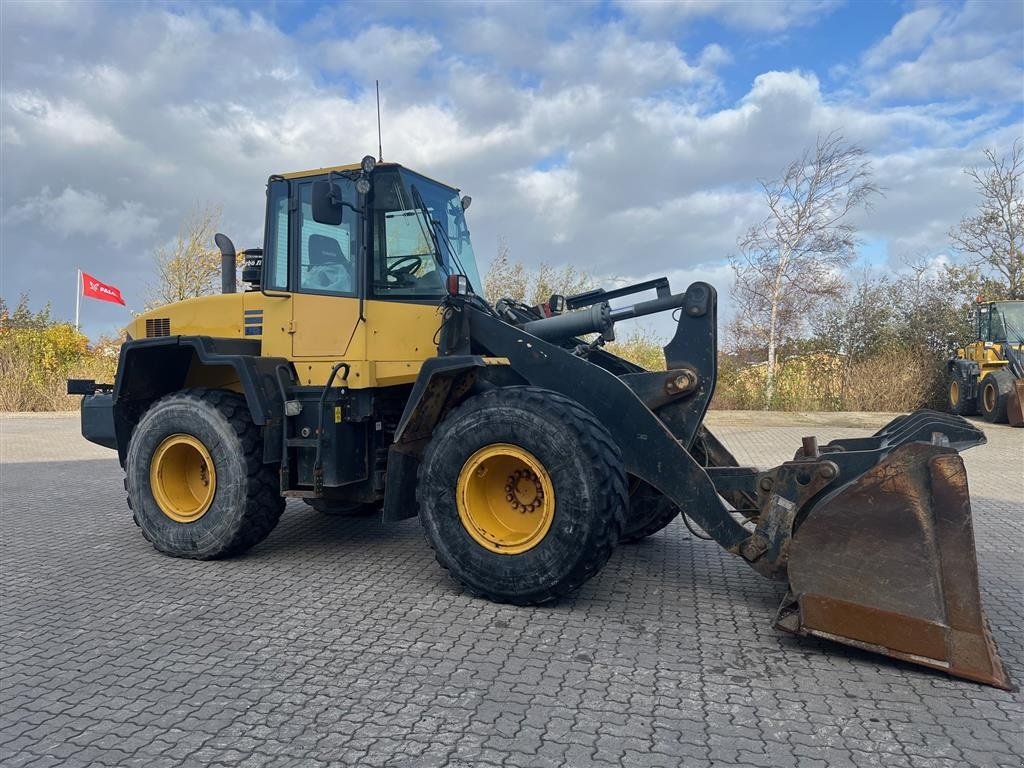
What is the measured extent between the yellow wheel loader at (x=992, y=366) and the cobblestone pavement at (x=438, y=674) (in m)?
12.7

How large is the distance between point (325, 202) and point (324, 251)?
0.53 m

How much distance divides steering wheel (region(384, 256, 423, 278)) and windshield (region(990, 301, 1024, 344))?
57.8ft

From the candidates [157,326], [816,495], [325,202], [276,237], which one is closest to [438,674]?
[816,495]

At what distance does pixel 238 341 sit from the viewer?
5.81 meters

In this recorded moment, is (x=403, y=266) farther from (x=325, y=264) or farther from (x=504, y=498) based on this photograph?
(x=504, y=498)

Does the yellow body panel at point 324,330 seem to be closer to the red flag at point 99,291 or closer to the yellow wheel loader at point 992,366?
the yellow wheel loader at point 992,366

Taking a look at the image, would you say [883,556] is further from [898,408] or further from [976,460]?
[898,408]

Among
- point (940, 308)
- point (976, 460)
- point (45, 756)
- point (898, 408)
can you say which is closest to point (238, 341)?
point (45, 756)

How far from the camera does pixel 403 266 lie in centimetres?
546

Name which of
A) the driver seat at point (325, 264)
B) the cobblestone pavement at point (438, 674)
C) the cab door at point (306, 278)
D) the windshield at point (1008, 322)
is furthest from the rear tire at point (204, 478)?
the windshield at point (1008, 322)

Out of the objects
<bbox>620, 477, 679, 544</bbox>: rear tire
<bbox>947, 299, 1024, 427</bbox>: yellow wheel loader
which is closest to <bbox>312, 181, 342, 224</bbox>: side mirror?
<bbox>620, 477, 679, 544</bbox>: rear tire

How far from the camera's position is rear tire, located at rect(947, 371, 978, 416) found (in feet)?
59.2

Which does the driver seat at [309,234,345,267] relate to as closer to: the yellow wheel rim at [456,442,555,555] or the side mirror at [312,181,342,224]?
the side mirror at [312,181,342,224]

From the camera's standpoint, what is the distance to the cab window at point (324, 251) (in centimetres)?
551
